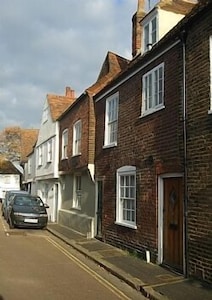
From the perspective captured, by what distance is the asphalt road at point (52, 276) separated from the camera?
822 cm

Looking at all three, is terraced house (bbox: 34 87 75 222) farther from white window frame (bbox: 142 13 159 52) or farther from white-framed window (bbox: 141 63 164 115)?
white-framed window (bbox: 141 63 164 115)

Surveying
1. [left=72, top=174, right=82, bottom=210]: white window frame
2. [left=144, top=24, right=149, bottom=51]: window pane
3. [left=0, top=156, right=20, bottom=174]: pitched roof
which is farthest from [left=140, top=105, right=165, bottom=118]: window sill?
[left=0, top=156, right=20, bottom=174]: pitched roof

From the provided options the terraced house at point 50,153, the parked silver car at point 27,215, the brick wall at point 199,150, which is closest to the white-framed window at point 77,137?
the parked silver car at point 27,215

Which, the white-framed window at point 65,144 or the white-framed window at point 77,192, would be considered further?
the white-framed window at point 65,144

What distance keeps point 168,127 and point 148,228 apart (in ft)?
9.51

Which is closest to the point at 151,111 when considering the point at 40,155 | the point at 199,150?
the point at 199,150

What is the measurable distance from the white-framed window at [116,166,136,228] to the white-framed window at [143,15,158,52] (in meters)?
4.03

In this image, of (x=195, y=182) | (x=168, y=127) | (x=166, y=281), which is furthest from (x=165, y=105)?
(x=166, y=281)

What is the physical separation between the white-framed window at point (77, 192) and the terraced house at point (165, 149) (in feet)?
16.5

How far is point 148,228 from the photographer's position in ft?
38.4

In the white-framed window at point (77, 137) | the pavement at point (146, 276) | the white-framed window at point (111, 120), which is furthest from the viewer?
the white-framed window at point (77, 137)

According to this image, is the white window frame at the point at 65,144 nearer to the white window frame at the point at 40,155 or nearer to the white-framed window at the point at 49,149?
the white-framed window at the point at 49,149

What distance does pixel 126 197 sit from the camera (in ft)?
45.6

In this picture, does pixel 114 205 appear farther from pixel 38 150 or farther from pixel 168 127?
pixel 38 150
